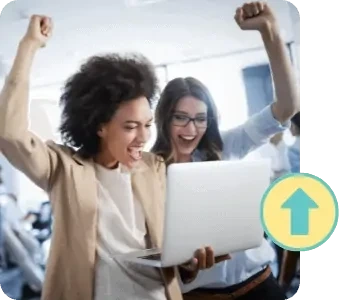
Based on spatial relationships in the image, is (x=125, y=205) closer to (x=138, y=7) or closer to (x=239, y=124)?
(x=239, y=124)

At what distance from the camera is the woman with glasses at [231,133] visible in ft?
3.71

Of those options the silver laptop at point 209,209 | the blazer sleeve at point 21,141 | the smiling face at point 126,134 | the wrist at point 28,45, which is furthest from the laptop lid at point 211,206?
the wrist at point 28,45

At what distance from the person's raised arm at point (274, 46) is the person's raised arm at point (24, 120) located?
43 centimetres

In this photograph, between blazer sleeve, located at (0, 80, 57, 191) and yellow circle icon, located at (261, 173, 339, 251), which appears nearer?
blazer sleeve, located at (0, 80, 57, 191)

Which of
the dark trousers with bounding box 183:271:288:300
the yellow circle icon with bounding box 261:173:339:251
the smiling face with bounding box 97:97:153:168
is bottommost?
the dark trousers with bounding box 183:271:288:300

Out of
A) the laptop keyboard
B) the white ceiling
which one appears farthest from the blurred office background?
the laptop keyboard

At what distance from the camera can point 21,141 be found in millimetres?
1003

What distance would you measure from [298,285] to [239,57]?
53cm

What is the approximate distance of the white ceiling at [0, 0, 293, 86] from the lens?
109cm

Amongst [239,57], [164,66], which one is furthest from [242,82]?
[164,66]

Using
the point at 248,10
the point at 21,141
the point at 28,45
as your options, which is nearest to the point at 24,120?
the point at 21,141

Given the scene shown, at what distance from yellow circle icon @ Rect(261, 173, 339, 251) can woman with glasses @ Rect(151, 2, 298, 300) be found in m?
0.05

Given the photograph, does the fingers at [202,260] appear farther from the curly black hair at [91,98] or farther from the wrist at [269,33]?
the wrist at [269,33]

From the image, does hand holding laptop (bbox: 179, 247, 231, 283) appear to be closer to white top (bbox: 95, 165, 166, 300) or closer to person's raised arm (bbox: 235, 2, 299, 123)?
white top (bbox: 95, 165, 166, 300)
